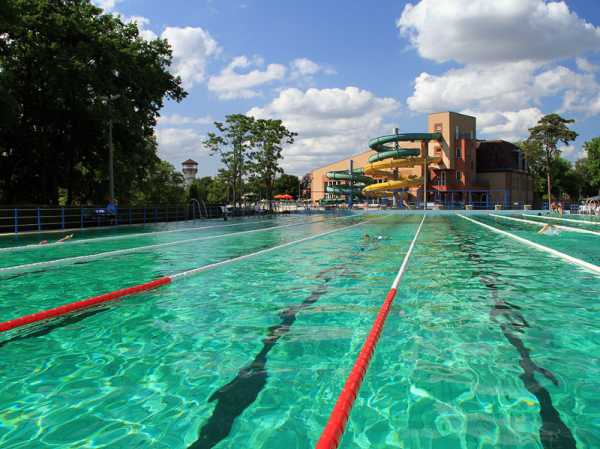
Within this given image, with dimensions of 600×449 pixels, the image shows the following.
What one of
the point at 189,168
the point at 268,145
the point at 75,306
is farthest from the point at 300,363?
the point at 189,168

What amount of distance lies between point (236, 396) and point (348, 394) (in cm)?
89

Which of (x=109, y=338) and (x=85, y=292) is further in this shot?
(x=85, y=292)

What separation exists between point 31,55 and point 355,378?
94.2 ft

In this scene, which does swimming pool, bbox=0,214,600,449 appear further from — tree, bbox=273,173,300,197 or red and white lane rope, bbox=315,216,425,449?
tree, bbox=273,173,300,197

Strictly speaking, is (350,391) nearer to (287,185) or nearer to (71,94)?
(71,94)

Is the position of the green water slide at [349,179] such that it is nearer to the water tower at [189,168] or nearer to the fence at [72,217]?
the fence at [72,217]

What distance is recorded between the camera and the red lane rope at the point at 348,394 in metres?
2.94

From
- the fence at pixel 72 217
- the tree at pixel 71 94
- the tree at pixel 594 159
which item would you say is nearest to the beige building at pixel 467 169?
the tree at pixel 594 159

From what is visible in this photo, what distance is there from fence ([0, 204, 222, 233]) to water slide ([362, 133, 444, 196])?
3435cm

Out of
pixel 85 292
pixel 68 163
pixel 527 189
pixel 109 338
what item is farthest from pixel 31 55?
pixel 527 189

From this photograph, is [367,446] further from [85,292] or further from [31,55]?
[31,55]

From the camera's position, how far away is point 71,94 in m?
26.1

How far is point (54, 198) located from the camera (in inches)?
1210

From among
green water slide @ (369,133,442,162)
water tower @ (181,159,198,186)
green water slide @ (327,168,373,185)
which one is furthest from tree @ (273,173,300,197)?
green water slide @ (369,133,442,162)
